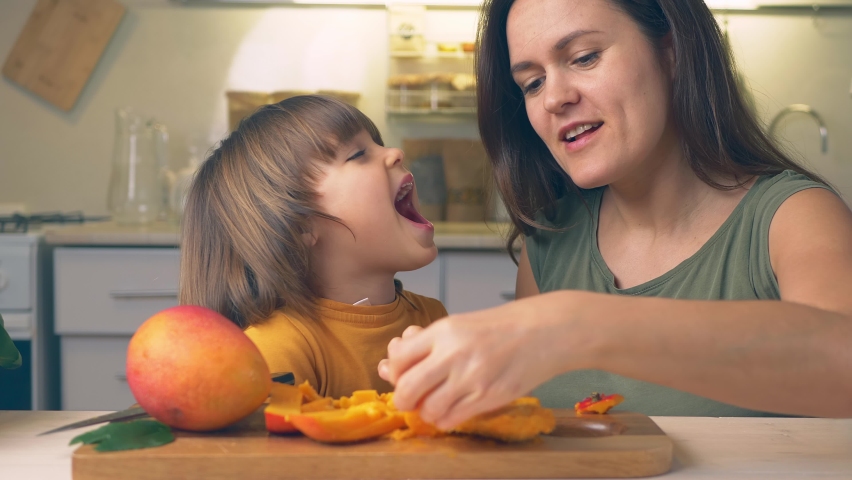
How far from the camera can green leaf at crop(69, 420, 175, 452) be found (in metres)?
0.65

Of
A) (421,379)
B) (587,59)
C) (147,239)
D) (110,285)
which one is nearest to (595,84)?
(587,59)

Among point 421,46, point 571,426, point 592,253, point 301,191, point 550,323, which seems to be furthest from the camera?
point 421,46

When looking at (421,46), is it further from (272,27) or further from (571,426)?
(571,426)

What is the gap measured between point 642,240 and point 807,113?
6.93ft

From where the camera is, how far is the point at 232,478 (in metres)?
0.63

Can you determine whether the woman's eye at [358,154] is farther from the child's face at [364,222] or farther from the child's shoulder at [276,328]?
the child's shoulder at [276,328]

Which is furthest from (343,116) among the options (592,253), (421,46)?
(421,46)

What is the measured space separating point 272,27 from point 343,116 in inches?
81.8

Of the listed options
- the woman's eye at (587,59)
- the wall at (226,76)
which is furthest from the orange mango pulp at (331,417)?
the wall at (226,76)

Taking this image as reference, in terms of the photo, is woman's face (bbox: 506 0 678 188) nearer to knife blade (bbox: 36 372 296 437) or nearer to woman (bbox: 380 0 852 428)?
woman (bbox: 380 0 852 428)

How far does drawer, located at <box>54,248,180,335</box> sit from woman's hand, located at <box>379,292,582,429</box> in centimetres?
192

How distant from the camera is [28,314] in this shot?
94.6 inches

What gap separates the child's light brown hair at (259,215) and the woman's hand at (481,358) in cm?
46

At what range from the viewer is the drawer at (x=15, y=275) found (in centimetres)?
237
